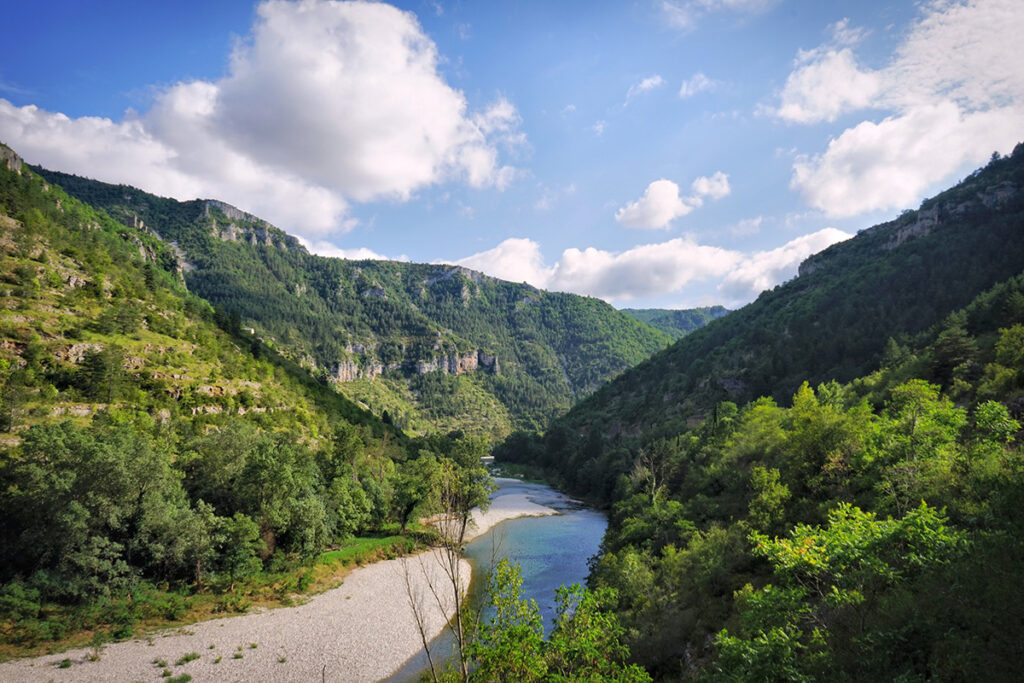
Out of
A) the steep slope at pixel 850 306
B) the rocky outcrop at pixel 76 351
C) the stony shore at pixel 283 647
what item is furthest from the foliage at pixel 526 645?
the steep slope at pixel 850 306

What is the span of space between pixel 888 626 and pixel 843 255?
15977 cm

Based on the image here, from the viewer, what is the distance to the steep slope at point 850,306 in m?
80.1

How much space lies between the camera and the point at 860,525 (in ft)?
38.9

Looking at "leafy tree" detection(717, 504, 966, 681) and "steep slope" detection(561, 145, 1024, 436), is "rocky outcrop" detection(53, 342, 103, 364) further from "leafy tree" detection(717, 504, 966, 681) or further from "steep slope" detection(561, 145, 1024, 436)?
"steep slope" detection(561, 145, 1024, 436)

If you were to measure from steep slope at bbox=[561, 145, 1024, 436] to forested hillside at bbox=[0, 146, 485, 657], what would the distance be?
7035 centimetres

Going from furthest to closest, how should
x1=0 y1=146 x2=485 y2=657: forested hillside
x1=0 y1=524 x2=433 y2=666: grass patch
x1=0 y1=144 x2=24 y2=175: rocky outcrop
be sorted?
x1=0 y1=144 x2=24 y2=175: rocky outcrop, x1=0 y1=146 x2=485 y2=657: forested hillside, x1=0 y1=524 x2=433 y2=666: grass patch

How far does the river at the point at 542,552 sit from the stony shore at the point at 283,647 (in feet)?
9.58

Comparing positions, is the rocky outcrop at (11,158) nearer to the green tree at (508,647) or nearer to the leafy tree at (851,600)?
the green tree at (508,647)

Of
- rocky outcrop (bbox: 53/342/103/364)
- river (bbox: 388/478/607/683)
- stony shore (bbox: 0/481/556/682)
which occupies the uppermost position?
rocky outcrop (bbox: 53/342/103/364)

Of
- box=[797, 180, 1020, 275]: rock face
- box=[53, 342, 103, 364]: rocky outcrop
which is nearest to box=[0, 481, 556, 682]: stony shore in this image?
box=[53, 342, 103, 364]: rocky outcrop

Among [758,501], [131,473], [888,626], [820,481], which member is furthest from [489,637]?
[131,473]

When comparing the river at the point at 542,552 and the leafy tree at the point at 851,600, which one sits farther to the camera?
the river at the point at 542,552

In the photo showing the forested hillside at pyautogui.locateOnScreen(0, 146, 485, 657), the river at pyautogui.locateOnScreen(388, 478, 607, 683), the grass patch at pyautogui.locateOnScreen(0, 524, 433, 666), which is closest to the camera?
the grass patch at pyautogui.locateOnScreen(0, 524, 433, 666)

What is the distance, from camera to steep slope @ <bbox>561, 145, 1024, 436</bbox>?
80.1 meters
